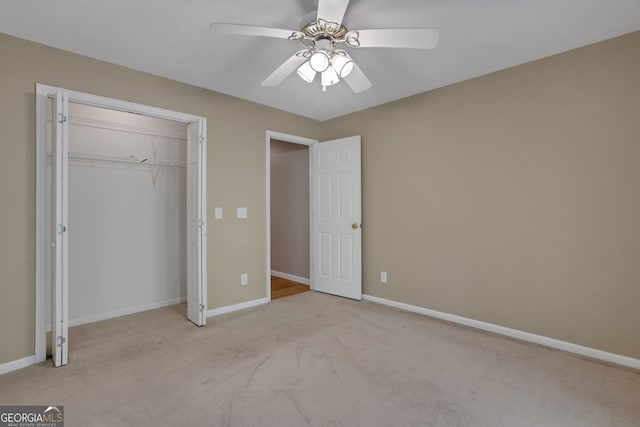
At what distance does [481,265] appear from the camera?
→ 9.96 feet

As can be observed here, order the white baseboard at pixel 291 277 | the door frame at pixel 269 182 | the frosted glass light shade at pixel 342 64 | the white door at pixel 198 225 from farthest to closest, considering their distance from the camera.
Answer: the white baseboard at pixel 291 277 → the door frame at pixel 269 182 → the white door at pixel 198 225 → the frosted glass light shade at pixel 342 64

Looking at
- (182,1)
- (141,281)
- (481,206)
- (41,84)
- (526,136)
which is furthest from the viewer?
(141,281)

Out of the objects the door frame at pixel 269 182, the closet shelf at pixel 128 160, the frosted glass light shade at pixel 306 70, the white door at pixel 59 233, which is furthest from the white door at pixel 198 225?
the frosted glass light shade at pixel 306 70

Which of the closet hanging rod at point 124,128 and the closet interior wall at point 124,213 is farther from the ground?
the closet hanging rod at point 124,128

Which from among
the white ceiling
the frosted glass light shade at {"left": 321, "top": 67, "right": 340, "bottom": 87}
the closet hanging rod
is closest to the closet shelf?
the closet hanging rod

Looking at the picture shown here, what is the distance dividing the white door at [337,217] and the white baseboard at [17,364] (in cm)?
298

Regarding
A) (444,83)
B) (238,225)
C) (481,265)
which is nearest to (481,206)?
(481,265)

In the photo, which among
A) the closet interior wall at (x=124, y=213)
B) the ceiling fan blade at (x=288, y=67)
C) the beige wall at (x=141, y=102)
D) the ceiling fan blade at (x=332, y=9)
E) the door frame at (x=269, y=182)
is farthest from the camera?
the door frame at (x=269, y=182)

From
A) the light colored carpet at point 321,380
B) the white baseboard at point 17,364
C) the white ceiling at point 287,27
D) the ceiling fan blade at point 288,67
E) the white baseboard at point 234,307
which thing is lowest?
the light colored carpet at point 321,380

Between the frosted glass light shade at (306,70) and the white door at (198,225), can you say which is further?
the white door at (198,225)

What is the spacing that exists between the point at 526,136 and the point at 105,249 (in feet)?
14.2

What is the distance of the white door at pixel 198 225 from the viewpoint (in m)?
3.09

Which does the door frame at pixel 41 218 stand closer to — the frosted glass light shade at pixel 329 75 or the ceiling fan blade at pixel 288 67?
the ceiling fan blade at pixel 288 67

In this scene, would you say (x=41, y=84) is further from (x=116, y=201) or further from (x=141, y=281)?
(x=141, y=281)
